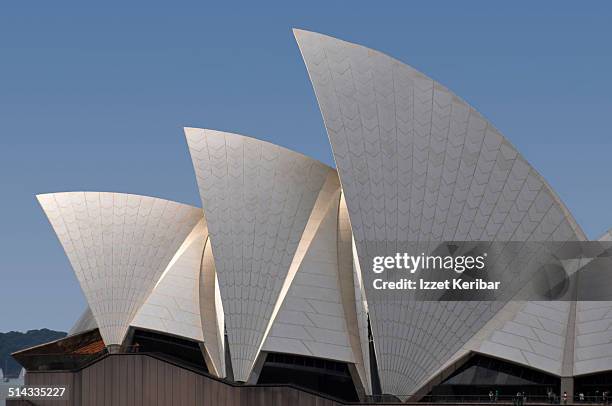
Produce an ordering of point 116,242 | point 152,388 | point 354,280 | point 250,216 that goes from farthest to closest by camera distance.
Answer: point 116,242
point 250,216
point 354,280
point 152,388

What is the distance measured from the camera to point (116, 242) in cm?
4953

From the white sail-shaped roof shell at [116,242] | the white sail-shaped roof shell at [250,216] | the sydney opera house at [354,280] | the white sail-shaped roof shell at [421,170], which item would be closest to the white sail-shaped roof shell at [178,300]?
the sydney opera house at [354,280]

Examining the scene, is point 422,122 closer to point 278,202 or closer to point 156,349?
point 278,202

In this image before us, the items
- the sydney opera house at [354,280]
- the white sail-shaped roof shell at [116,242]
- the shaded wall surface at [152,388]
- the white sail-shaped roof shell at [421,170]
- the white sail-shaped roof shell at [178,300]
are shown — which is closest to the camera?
the shaded wall surface at [152,388]

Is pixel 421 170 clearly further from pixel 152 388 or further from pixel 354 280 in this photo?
pixel 152 388

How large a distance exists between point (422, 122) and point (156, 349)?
53.7ft

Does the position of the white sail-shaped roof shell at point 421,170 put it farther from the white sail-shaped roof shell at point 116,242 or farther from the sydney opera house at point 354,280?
the white sail-shaped roof shell at point 116,242

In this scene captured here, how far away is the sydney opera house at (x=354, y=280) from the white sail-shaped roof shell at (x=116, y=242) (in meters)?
2.20

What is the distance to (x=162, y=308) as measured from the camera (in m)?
46.8

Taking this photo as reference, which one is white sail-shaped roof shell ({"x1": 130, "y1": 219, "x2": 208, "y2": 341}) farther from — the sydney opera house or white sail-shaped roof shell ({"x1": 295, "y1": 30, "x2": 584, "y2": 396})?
white sail-shaped roof shell ({"x1": 295, "y1": 30, "x2": 584, "y2": 396})

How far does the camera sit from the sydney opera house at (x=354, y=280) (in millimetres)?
41344

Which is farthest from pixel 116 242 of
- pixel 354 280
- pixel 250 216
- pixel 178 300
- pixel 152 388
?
pixel 354 280

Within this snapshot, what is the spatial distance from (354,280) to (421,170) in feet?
18.4

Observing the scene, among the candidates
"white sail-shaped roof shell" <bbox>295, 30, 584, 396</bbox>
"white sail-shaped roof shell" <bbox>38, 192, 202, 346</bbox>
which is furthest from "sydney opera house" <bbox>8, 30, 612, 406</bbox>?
"white sail-shaped roof shell" <bbox>38, 192, 202, 346</bbox>
